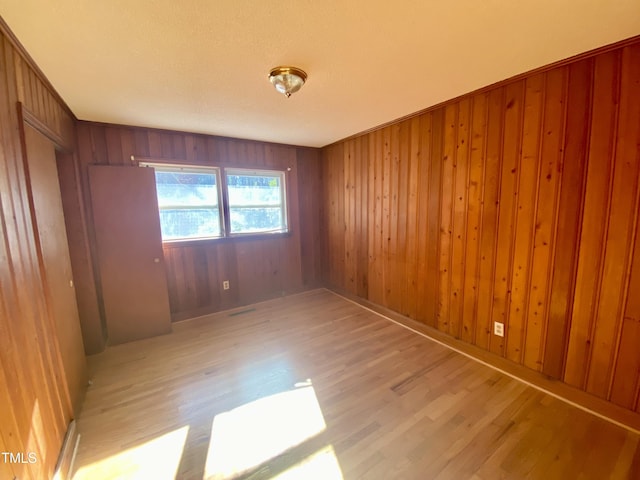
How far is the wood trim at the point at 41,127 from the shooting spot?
1.40 metres

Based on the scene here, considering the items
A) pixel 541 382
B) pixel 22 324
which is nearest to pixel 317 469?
pixel 22 324

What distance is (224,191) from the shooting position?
3.38m

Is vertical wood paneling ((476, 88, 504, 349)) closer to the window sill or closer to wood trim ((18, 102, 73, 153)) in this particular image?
the window sill

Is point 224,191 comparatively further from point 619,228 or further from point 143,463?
point 619,228

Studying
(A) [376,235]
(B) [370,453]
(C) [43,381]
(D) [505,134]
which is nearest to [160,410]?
(C) [43,381]

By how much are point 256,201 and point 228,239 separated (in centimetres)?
70

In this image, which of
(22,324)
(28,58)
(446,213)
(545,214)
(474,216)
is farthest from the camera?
(446,213)

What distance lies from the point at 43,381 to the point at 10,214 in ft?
2.90

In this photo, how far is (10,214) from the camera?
1.17 meters

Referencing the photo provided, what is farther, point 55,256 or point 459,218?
point 459,218

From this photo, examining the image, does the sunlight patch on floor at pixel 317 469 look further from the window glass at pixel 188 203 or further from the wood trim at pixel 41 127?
the window glass at pixel 188 203

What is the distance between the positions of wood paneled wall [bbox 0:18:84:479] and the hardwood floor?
38 centimetres

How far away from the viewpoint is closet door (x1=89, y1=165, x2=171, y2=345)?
263 cm

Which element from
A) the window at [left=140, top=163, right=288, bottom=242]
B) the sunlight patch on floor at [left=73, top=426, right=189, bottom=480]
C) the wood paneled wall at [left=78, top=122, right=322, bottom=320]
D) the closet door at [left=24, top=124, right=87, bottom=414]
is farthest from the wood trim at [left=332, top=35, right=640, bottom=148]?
the sunlight patch on floor at [left=73, top=426, right=189, bottom=480]
